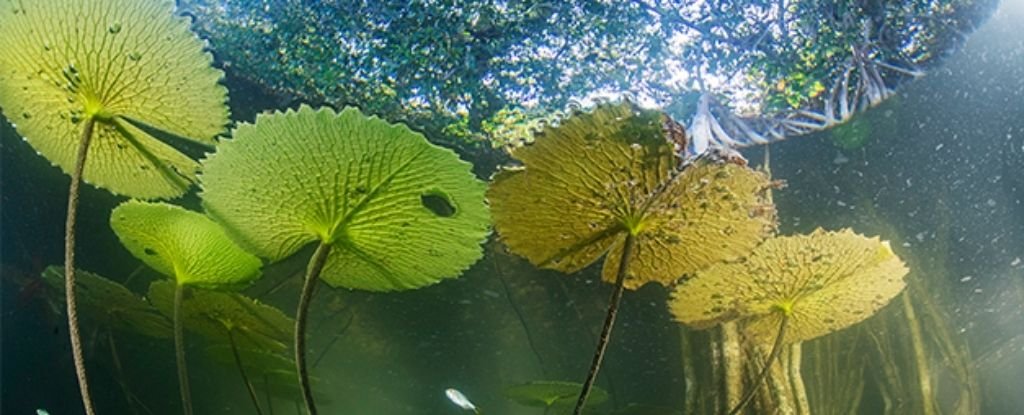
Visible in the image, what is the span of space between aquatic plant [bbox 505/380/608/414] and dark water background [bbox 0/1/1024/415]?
926mm

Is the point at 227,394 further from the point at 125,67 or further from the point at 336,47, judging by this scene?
the point at 125,67

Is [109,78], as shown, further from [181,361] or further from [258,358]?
[258,358]

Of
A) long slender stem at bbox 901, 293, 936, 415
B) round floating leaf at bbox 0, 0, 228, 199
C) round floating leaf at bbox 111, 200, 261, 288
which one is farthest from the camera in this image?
long slender stem at bbox 901, 293, 936, 415

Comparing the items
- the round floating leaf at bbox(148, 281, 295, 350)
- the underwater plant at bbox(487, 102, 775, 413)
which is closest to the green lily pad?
the round floating leaf at bbox(148, 281, 295, 350)

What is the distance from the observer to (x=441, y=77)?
3.79 metres

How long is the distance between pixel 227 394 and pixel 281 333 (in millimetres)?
9968

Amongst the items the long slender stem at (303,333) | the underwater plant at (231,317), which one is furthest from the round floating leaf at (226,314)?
the long slender stem at (303,333)

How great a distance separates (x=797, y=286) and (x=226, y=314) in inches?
75.5

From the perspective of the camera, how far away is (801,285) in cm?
180

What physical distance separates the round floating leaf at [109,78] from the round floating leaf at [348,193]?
0.53 feet

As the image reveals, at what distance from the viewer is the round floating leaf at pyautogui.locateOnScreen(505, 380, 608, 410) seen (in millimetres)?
3979

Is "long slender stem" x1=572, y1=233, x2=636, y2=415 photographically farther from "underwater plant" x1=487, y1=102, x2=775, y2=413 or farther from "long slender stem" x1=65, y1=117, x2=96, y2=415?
"long slender stem" x1=65, y1=117, x2=96, y2=415

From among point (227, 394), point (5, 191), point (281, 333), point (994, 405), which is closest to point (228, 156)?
point (281, 333)

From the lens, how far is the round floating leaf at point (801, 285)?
1676 mm
